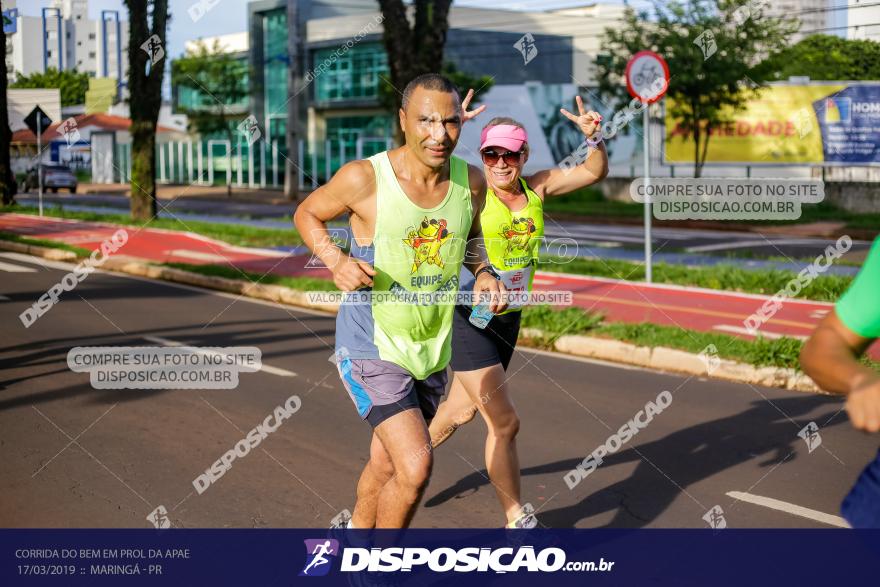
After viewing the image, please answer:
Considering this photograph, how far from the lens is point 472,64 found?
174 feet

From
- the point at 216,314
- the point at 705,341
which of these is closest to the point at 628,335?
the point at 705,341

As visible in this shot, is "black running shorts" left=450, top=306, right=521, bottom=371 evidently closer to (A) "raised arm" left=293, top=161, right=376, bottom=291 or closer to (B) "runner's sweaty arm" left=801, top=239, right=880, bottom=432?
(A) "raised arm" left=293, top=161, right=376, bottom=291

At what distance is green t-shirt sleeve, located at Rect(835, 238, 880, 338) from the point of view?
240 cm

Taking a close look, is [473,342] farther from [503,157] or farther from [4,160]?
[4,160]

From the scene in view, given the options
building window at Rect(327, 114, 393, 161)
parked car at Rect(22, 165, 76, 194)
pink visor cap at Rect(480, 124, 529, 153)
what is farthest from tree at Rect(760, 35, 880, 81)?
pink visor cap at Rect(480, 124, 529, 153)

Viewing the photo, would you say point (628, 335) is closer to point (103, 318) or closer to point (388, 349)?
point (103, 318)

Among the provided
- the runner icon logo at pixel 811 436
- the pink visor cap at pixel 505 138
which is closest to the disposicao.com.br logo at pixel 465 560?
the pink visor cap at pixel 505 138

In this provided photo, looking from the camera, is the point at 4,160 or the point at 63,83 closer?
the point at 4,160

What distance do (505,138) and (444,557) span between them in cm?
202

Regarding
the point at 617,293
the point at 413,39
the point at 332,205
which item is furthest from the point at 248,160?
the point at 332,205

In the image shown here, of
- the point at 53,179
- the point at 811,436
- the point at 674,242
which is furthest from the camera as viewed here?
the point at 53,179

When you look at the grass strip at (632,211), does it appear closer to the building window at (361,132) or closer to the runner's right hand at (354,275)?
the building window at (361,132)

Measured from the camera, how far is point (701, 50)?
3206 centimetres

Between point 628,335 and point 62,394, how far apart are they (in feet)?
16.8
